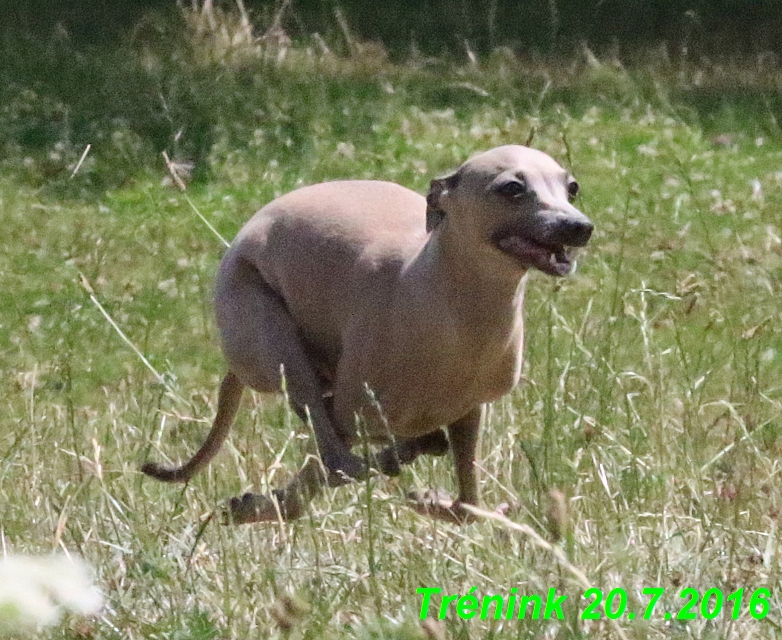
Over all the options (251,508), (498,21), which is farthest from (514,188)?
(498,21)

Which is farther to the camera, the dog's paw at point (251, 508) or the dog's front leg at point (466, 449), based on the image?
the dog's front leg at point (466, 449)

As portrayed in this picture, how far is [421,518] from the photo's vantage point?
3.06 metres

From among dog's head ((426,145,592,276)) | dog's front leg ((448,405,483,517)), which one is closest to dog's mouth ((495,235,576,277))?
dog's head ((426,145,592,276))

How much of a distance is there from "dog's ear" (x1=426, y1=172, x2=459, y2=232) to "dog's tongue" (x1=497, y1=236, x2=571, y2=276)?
218 millimetres

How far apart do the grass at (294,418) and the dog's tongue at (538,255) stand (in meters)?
0.34

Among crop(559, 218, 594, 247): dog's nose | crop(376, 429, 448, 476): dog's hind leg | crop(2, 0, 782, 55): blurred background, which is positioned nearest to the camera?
crop(559, 218, 594, 247): dog's nose

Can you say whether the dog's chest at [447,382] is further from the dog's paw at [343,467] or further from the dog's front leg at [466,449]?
the dog's front leg at [466,449]

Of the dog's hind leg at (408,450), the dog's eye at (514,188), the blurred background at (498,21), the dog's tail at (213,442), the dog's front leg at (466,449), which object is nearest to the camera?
the dog's eye at (514,188)

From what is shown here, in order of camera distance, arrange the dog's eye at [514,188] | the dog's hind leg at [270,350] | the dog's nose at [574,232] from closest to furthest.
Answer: the dog's nose at [574,232], the dog's eye at [514,188], the dog's hind leg at [270,350]

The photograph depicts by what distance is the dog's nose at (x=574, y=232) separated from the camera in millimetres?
2506

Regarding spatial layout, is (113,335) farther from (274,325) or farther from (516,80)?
(516,80)

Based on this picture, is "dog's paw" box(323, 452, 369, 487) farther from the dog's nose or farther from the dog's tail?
the dog's nose

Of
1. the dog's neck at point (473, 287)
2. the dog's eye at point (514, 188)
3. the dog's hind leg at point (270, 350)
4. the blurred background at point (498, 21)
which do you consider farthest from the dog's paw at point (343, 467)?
the blurred background at point (498, 21)

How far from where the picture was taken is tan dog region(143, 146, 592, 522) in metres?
2.66
